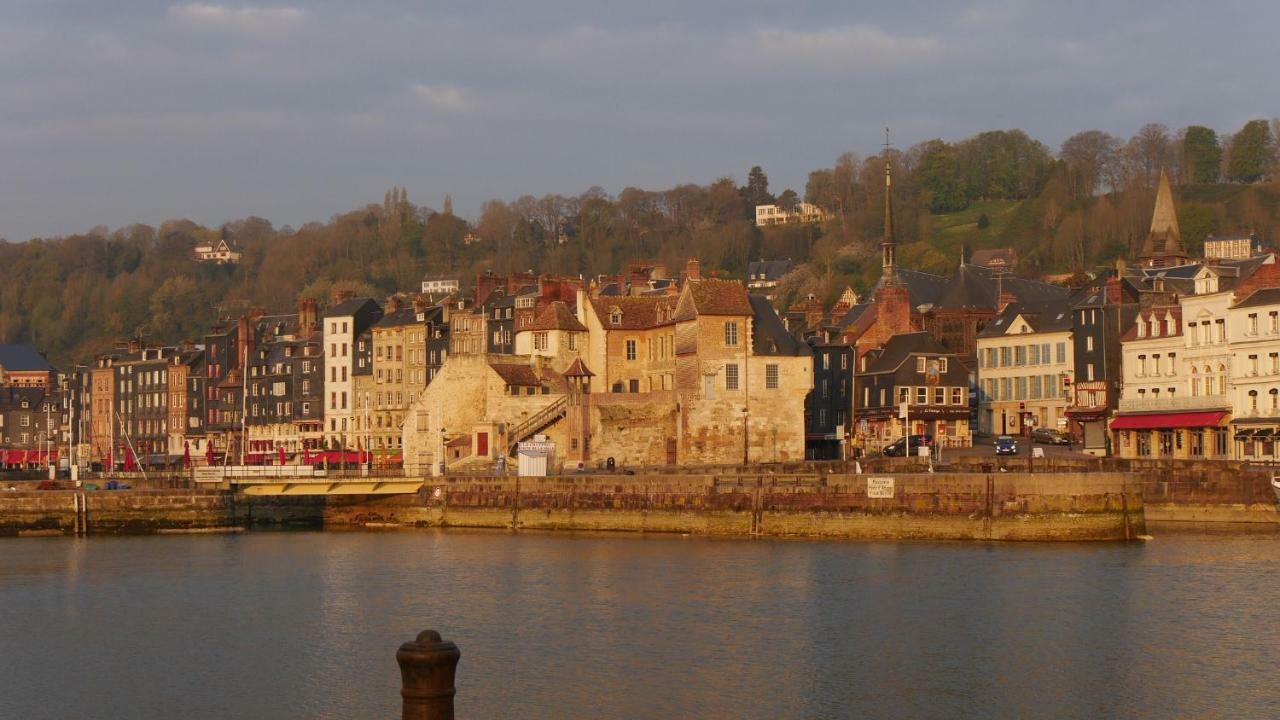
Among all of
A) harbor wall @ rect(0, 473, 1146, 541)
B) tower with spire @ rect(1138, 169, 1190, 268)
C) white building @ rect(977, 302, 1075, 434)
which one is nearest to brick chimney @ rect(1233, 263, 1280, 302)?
white building @ rect(977, 302, 1075, 434)

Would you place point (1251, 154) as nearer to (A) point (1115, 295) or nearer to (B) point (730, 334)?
(A) point (1115, 295)

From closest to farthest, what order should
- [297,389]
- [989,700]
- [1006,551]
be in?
1. [989,700]
2. [1006,551]
3. [297,389]

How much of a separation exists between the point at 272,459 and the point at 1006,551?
58772 millimetres

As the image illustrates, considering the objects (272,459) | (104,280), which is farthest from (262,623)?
(104,280)

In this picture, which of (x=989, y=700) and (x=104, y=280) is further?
(x=104, y=280)

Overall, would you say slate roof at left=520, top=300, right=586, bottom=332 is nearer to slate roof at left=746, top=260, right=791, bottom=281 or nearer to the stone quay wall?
the stone quay wall

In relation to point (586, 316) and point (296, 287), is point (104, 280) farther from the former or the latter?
point (586, 316)

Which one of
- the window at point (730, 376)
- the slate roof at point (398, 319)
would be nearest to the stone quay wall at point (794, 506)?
the window at point (730, 376)

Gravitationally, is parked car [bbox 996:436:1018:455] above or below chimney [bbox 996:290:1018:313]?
below

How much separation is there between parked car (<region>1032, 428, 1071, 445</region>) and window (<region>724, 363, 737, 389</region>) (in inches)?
632

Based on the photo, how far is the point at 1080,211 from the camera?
140m

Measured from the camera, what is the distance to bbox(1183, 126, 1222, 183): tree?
520 feet

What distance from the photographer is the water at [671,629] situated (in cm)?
3167

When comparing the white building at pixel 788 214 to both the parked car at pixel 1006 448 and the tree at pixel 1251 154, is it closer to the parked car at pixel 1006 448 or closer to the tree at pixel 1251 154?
the tree at pixel 1251 154
